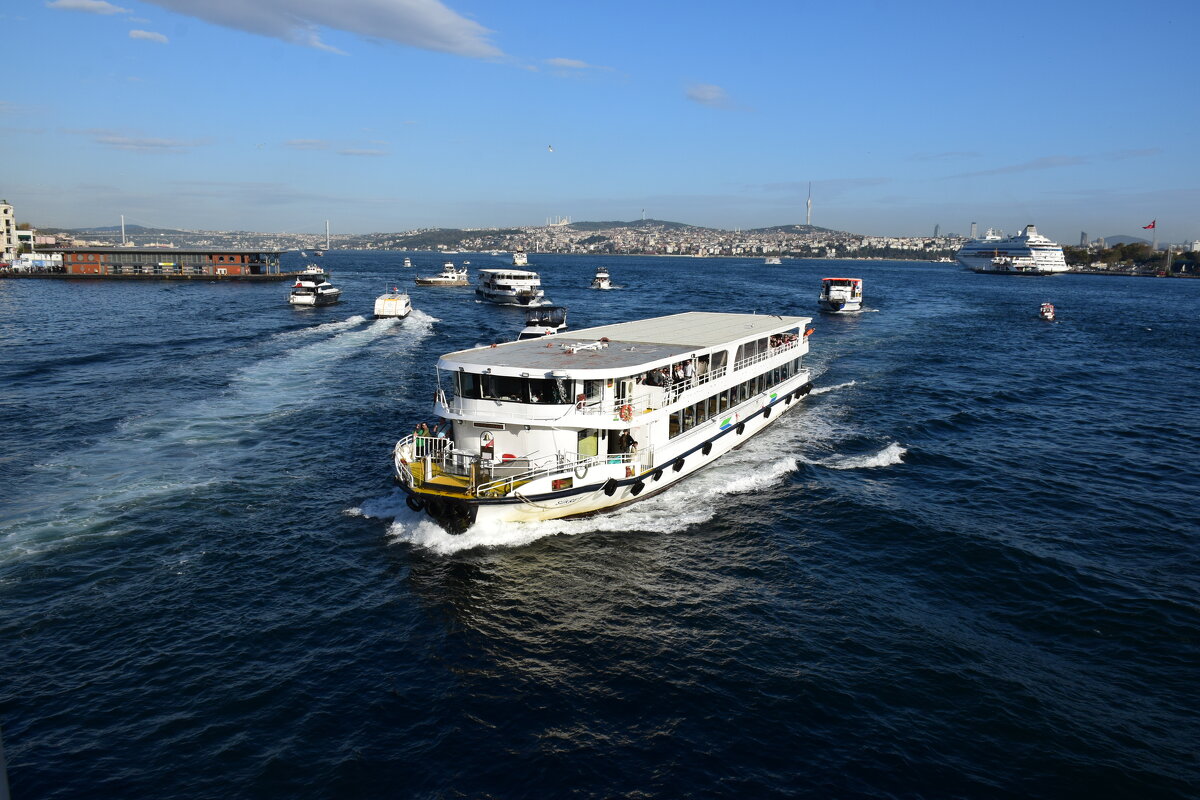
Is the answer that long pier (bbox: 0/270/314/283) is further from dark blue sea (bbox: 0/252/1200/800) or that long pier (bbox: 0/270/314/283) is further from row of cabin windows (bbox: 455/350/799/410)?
row of cabin windows (bbox: 455/350/799/410)

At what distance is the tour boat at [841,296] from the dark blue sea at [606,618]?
197 ft

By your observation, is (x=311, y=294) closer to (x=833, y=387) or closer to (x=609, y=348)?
(x=833, y=387)

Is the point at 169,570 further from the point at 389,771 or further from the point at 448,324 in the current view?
the point at 448,324

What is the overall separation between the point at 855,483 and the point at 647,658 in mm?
17449

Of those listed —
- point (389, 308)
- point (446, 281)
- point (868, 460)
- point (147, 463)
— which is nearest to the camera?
point (147, 463)

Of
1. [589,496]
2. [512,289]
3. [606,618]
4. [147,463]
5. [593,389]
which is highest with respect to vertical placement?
[512,289]

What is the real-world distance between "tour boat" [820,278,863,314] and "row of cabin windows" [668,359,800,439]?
59.8m

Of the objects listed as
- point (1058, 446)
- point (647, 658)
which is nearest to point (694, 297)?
point (1058, 446)

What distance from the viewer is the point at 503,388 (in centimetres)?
2808

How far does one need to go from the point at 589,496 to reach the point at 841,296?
279ft

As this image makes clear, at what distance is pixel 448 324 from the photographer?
88.6 metres

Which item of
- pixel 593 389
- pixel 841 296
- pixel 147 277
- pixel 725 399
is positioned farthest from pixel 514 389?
pixel 147 277

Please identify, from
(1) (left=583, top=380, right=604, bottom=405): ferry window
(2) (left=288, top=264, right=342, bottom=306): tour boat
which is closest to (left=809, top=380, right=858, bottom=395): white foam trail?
(1) (left=583, top=380, right=604, bottom=405): ferry window

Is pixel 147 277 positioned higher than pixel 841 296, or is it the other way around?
pixel 841 296
